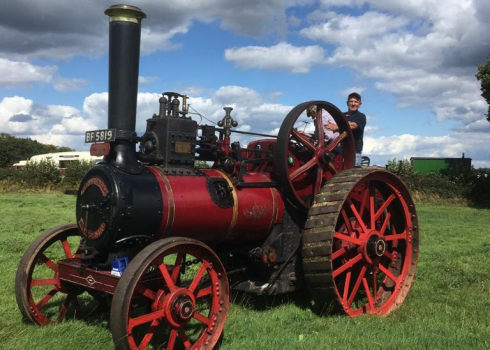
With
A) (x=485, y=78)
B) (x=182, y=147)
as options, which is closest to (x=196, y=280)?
(x=182, y=147)

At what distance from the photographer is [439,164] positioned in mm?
26500

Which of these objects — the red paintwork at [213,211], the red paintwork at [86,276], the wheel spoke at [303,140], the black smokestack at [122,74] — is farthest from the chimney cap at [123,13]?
the red paintwork at [86,276]

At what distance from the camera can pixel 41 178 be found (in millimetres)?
26391

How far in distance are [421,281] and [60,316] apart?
4.41 meters

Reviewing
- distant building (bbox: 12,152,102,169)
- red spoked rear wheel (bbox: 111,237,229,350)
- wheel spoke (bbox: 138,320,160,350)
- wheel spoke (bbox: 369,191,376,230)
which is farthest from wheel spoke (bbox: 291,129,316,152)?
distant building (bbox: 12,152,102,169)

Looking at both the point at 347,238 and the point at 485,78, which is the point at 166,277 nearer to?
the point at 347,238

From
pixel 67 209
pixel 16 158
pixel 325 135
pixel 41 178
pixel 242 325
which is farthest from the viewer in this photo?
pixel 16 158

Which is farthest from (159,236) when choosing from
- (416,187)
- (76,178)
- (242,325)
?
(76,178)

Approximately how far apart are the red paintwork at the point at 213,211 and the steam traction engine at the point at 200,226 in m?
0.01

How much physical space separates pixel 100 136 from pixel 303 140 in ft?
6.96

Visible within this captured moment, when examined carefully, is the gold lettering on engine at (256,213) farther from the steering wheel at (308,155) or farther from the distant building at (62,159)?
the distant building at (62,159)

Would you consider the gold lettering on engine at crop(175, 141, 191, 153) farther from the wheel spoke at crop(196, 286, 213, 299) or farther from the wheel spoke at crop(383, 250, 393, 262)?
the wheel spoke at crop(383, 250, 393, 262)

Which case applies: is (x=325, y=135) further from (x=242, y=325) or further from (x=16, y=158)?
(x=16, y=158)

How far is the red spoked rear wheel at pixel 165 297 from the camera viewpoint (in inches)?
131
